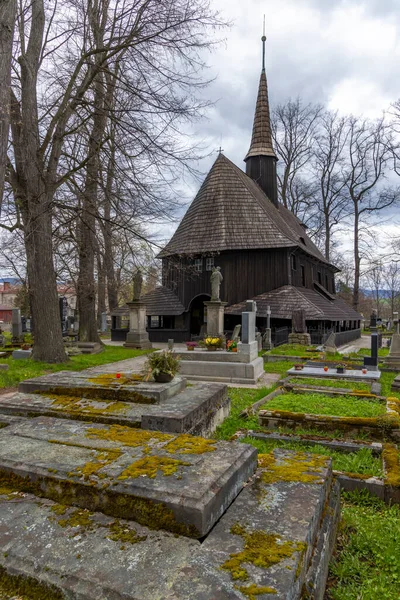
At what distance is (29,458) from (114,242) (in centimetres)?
892

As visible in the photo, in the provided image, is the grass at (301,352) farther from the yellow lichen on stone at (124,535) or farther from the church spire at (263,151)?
the church spire at (263,151)

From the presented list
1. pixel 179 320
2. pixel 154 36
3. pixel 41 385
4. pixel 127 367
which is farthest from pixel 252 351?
pixel 179 320

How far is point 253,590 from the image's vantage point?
5.49ft

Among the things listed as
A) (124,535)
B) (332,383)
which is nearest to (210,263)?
(332,383)

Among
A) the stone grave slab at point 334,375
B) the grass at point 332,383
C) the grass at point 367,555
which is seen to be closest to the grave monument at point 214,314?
the stone grave slab at point 334,375

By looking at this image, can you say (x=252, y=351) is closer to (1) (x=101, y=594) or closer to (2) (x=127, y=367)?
(2) (x=127, y=367)

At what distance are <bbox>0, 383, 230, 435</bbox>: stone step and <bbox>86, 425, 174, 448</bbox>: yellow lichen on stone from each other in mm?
509

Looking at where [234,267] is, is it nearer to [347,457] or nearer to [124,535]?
[347,457]

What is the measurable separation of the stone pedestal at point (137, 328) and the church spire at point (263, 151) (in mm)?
14581

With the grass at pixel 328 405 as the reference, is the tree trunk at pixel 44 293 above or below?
above

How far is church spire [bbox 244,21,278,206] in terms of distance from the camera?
27.8m

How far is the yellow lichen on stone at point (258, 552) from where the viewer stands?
183cm

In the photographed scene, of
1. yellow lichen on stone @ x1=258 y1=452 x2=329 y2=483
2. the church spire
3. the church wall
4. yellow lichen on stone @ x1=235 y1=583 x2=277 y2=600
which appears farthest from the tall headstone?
the church spire

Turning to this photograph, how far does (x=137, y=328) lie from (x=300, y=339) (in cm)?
851
